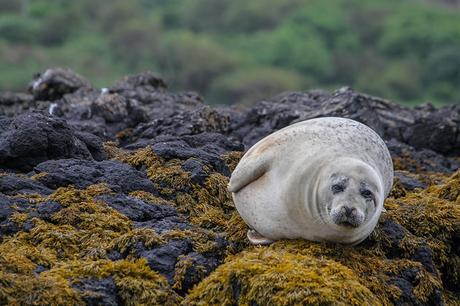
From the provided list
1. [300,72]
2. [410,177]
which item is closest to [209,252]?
[410,177]

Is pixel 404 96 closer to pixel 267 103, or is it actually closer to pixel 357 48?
pixel 357 48

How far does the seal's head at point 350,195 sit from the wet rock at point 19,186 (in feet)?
7.85

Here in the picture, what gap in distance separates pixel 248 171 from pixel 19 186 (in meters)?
1.90

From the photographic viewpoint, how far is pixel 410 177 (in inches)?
451

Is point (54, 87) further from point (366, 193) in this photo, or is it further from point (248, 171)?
point (366, 193)

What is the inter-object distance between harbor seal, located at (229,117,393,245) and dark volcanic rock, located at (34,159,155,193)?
1.06 metres

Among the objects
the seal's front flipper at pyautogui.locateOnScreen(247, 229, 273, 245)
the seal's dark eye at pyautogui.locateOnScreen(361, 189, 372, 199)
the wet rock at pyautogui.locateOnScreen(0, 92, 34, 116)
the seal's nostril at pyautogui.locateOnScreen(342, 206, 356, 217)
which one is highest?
the seal's dark eye at pyautogui.locateOnScreen(361, 189, 372, 199)

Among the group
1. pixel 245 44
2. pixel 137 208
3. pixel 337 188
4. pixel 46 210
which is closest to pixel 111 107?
pixel 137 208

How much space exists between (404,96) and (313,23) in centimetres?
1860

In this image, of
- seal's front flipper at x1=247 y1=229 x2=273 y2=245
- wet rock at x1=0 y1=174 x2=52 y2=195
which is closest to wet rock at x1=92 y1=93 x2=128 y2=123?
wet rock at x1=0 y1=174 x2=52 y2=195

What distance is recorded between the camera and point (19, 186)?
355 inches

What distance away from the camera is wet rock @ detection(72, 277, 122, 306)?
Result: 7340 mm

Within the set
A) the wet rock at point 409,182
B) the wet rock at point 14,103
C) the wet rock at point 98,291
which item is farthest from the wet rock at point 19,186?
the wet rock at point 14,103

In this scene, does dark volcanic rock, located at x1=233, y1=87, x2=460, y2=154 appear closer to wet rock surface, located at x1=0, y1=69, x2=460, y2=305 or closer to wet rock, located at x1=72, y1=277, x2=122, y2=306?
wet rock surface, located at x1=0, y1=69, x2=460, y2=305
